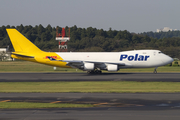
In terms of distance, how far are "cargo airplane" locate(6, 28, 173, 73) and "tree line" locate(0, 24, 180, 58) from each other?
5481 centimetres

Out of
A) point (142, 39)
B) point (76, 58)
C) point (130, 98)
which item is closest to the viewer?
point (130, 98)

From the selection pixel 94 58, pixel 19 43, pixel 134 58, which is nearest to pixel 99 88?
pixel 94 58

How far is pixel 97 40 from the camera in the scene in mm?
139750

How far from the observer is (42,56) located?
4619cm

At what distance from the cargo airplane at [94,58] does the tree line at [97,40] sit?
54.8 meters

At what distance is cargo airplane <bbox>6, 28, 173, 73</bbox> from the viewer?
4362cm

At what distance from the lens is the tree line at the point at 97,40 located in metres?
124

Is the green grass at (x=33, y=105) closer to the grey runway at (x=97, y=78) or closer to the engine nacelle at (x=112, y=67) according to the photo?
the grey runway at (x=97, y=78)

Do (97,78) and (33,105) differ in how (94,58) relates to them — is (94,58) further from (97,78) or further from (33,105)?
(33,105)

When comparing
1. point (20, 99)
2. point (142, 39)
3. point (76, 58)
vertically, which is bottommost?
point (20, 99)
